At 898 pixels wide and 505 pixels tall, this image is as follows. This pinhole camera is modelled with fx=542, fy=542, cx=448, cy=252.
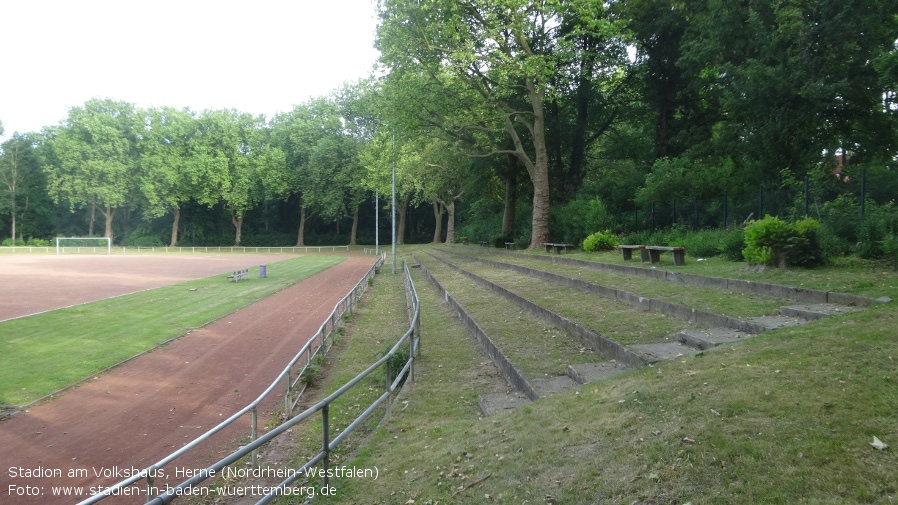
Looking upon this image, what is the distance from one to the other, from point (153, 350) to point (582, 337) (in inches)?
392

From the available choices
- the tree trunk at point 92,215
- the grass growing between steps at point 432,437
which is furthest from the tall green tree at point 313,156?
the grass growing between steps at point 432,437

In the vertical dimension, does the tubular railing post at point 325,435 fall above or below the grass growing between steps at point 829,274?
below

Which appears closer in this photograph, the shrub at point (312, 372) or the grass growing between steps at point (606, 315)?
the grass growing between steps at point (606, 315)

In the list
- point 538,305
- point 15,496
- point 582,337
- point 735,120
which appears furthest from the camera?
point 735,120

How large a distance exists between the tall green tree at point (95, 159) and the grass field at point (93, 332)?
4784 centimetres

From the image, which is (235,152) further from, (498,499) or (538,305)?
(498,499)

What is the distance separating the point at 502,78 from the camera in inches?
859

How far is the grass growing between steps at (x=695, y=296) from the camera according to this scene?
298 inches

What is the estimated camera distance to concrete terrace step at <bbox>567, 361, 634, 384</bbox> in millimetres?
5933

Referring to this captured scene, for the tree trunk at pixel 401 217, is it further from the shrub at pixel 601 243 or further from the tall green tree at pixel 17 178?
the tall green tree at pixel 17 178

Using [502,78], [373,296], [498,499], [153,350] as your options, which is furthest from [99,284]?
[498,499]

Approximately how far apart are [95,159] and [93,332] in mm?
58920

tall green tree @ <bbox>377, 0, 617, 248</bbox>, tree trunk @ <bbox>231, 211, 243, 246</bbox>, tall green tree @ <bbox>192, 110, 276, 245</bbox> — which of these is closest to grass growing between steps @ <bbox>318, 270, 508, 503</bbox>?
tall green tree @ <bbox>377, 0, 617, 248</bbox>

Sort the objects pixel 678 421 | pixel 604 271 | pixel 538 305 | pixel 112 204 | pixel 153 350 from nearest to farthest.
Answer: pixel 678 421, pixel 538 305, pixel 153 350, pixel 604 271, pixel 112 204
